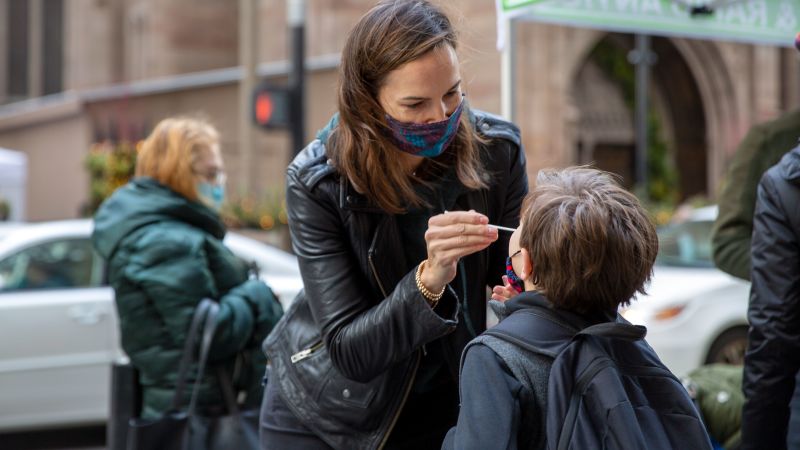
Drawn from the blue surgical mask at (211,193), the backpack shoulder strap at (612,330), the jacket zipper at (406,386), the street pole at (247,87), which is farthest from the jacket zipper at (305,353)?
the street pole at (247,87)

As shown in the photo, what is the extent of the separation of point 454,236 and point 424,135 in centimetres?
34

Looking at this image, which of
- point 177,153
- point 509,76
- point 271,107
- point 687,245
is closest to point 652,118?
point 271,107

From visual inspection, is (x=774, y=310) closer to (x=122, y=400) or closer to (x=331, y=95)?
(x=122, y=400)

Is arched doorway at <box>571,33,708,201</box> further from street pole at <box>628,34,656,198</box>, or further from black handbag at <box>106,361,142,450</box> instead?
black handbag at <box>106,361,142,450</box>

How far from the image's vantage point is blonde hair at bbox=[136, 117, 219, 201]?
14.2 ft

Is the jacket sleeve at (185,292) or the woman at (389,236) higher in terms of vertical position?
the woman at (389,236)

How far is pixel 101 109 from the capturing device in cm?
2219

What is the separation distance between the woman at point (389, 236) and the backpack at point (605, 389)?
283 millimetres

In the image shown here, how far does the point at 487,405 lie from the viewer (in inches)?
74.7

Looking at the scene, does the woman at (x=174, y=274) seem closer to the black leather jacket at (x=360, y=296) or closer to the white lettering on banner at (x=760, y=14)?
the black leather jacket at (x=360, y=296)

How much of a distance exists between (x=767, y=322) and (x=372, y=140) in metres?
1.30

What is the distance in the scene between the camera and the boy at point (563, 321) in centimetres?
190

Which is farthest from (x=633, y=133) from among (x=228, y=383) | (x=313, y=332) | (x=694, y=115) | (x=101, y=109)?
(x=313, y=332)

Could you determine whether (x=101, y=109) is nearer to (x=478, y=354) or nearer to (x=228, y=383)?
(x=228, y=383)
